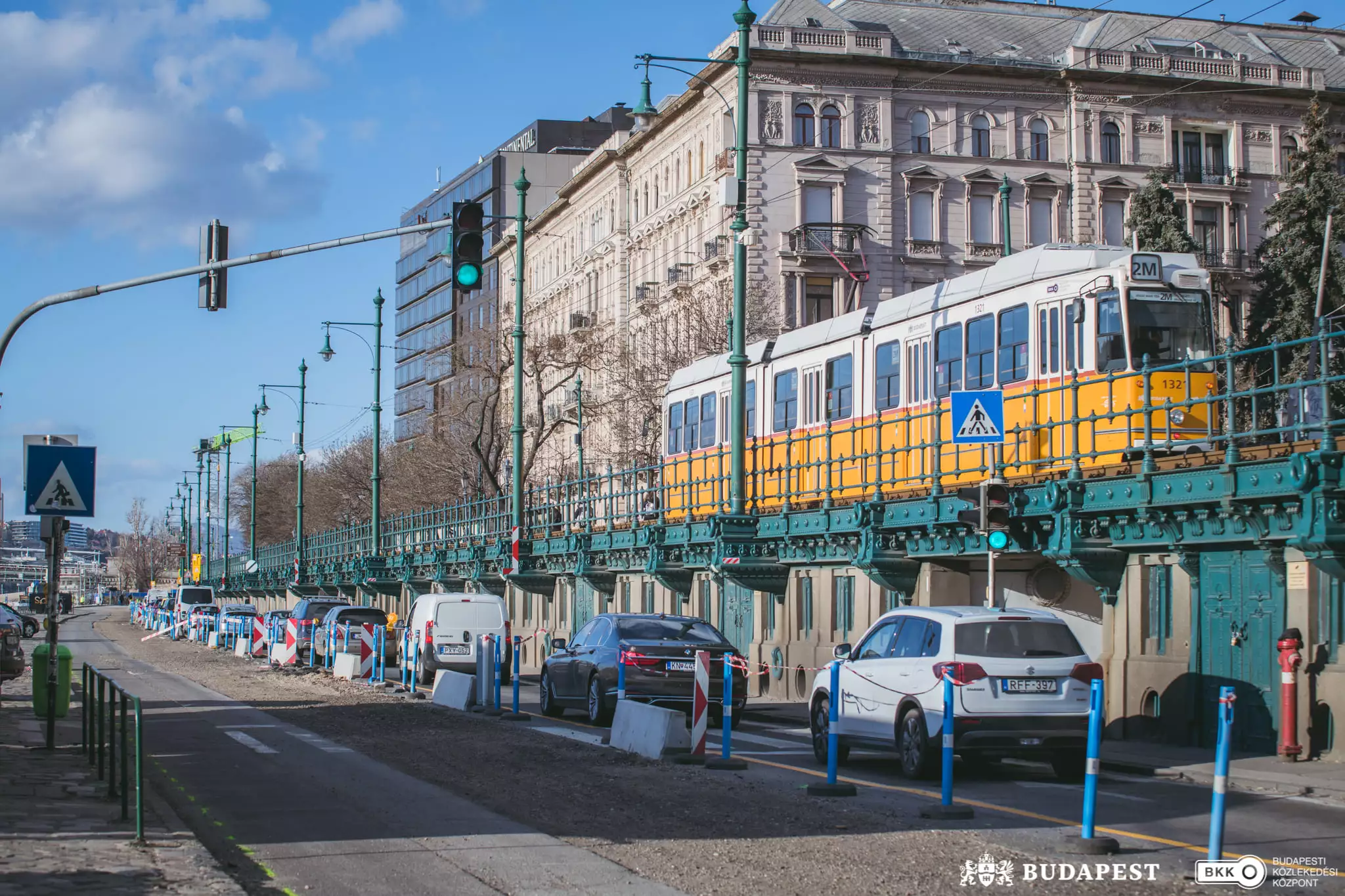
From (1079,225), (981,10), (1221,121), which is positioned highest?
(981,10)

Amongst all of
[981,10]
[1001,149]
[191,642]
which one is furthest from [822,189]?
[191,642]

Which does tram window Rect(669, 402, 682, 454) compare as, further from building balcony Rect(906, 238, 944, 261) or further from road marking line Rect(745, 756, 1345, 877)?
building balcony Rect(906, 238, 944, 261)

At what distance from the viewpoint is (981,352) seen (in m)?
24.4

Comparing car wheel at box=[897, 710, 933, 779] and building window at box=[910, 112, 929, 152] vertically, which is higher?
building window at box=[910, 112, 929, 152]

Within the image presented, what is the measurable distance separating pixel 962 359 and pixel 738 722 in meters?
6.54

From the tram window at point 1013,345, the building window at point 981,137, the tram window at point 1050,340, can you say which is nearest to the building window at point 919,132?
the building window at point 981,137

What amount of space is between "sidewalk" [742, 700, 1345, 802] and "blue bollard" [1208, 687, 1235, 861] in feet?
15.8

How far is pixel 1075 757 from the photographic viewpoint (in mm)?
15305

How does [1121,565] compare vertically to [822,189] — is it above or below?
below

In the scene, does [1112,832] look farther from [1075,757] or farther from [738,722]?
[738,722]

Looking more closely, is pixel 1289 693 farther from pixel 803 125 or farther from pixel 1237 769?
pixel 803 125

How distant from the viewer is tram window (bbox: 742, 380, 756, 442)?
32.2 m

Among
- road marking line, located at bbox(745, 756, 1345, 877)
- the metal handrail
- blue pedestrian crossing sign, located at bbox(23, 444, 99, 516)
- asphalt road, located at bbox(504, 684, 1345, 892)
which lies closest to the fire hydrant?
asphalt road, located at bbox(504, 684, 1345, 892)

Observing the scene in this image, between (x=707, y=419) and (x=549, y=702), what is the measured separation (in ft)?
36.5
